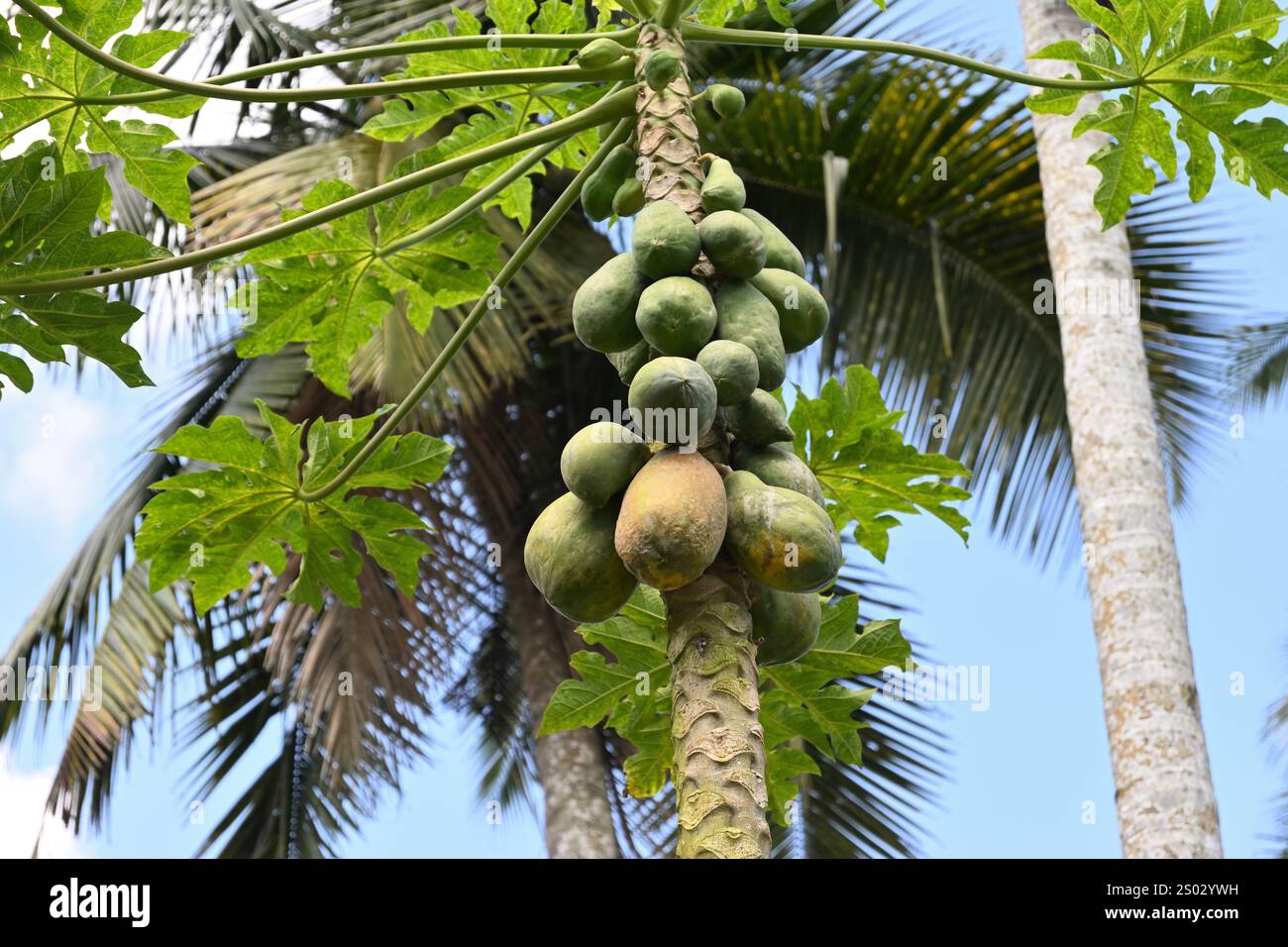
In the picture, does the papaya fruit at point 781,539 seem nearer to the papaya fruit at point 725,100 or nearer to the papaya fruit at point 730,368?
the papaya fruit at point 730,368

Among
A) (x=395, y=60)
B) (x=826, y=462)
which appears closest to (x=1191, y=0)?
(x=826, y=462)

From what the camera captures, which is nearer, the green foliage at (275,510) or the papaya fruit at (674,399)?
the papaya fruit at (674,399)

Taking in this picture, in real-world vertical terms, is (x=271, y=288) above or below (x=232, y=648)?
below

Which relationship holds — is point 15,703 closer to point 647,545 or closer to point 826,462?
point 826,462

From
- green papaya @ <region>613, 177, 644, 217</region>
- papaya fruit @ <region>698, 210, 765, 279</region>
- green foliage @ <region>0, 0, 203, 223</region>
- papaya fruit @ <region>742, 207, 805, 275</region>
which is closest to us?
papaya fruit @ <region>698, 210, 765, 279</region>

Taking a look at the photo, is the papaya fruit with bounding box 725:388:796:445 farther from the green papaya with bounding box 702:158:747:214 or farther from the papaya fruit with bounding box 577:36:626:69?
the papaya fruit with bounding box 577:36:626:69

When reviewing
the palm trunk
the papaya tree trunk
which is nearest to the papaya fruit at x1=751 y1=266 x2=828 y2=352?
the papaya tree trunk

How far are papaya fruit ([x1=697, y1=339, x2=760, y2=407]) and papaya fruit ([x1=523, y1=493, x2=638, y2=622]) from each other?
0.17m

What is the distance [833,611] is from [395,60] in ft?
19.1

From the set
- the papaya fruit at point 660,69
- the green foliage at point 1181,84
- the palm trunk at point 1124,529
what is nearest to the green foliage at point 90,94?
the papaya fruit at point 660,69

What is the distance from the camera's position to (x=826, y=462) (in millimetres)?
2096

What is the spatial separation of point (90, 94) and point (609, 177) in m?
0.81

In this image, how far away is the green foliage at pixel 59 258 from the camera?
1.79 m

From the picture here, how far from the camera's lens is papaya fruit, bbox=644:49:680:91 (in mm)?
1724
